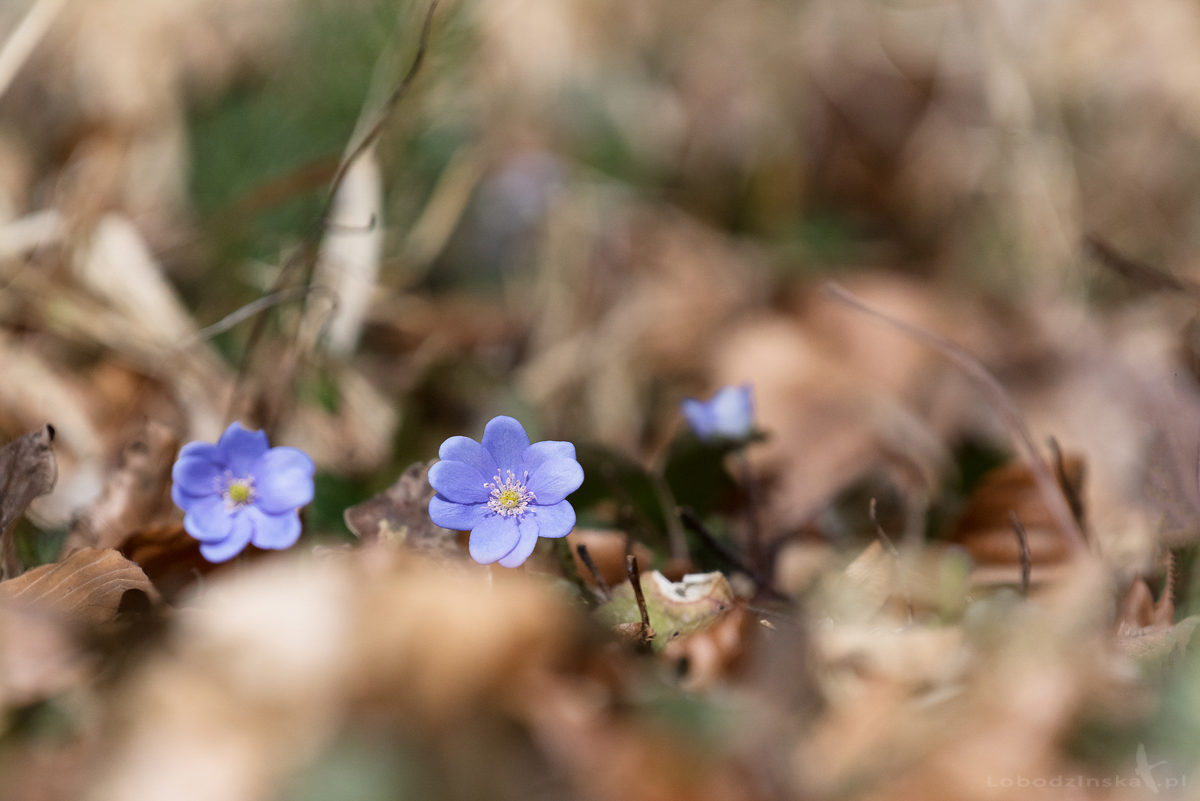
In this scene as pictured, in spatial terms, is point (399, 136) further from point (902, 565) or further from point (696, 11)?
point (696, 11)

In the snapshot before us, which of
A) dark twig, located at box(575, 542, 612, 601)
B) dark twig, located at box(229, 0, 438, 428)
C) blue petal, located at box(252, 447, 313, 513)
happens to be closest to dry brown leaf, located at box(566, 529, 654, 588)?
dark twig, located at box(575, 542, 612, 601)

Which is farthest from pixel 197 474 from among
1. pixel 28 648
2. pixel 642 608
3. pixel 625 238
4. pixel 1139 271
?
pixel 625 238

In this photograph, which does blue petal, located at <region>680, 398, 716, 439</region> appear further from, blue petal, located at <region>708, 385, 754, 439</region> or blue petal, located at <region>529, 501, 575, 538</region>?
blue petal, located at <region>529, 501, 575, 538</region>

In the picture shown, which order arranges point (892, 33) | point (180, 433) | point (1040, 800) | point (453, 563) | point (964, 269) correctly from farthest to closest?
point (892, 33) → point (964, 269) → point (180, 433) → point (453, 563) → point (1040, 800)

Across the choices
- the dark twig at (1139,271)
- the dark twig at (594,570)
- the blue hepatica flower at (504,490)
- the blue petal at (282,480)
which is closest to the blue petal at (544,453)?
the blue hepatica flower at (504,490)

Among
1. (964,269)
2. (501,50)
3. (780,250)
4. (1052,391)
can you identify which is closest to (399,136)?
(501,50)

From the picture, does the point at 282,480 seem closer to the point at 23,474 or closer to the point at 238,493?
the point at 238,493
